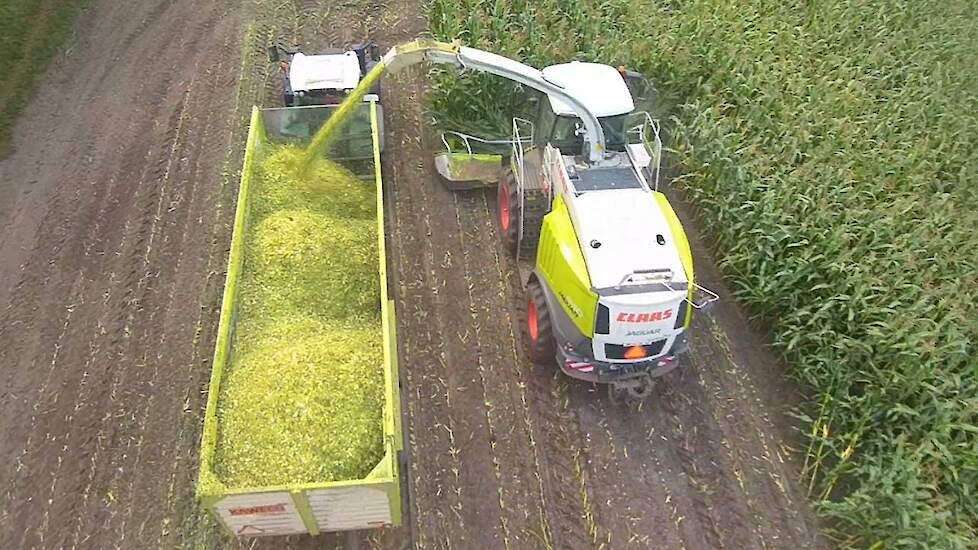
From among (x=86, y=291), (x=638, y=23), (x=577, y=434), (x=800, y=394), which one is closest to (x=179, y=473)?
(x=86, y=291)

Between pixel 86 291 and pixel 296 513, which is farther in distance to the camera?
pixel 86 291

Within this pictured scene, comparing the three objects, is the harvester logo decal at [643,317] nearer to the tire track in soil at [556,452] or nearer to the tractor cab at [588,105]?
the tire track in soil at [556,452]

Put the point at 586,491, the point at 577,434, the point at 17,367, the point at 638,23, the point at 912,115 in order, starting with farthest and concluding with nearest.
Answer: the point at 638,23 < the point at 912,115 < the point at 17,367 < the point at 577,434 < the point at 586,491

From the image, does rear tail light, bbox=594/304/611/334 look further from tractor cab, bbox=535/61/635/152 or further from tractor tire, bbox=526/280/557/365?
tractor cab, bbox=535/61/635/152

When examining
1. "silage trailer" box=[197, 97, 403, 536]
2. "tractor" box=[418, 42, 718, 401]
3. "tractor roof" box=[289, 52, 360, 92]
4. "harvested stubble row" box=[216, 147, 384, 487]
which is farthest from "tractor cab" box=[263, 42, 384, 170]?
"silage trailer" box=[197, 97, 403, 536]

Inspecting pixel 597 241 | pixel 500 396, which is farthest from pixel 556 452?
pixel 597 241

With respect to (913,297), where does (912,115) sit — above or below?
above

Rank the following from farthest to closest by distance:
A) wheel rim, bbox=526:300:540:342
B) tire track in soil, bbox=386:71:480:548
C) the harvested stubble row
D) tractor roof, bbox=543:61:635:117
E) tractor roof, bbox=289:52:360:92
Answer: tractor roof, bbox=289:52:360:92 < tractor roof, bbox=543:61:635:117 < wheel rim, bbox=526:300:540:342 < tire track in soil, bbox=386:71:480:548 < the harvested stubble row

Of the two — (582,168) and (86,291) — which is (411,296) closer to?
(582,168)
